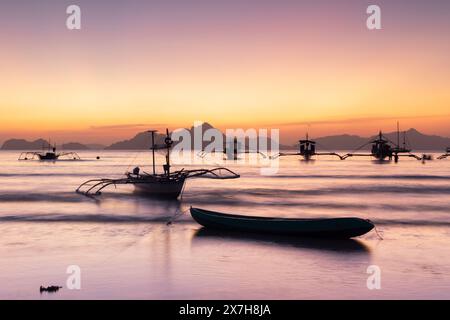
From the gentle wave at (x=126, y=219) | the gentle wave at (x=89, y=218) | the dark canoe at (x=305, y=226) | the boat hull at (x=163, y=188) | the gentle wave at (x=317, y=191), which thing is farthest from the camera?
the gentle wave at (x=317, y=191)

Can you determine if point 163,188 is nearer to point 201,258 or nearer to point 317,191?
point 317,191

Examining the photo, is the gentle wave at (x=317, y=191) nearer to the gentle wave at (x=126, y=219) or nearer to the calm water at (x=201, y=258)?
the calm water at (x=201, y=258)

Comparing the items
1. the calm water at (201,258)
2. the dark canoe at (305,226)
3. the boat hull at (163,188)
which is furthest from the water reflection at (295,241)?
the boat hull at (163,188)

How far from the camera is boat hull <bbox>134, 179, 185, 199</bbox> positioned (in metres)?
45.4

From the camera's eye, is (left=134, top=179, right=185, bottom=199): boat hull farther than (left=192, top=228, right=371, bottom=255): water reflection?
Yes

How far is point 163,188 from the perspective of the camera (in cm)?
4566

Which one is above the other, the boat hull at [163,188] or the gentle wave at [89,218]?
the boat hull at [163,188]

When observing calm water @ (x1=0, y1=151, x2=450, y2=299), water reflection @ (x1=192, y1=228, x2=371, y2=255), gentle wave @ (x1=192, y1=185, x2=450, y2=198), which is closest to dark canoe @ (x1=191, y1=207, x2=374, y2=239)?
water reflection @ (x1=192, y1=228, x2=371, y2=255)

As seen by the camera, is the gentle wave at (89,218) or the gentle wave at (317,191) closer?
the gentle wave at (89,218)

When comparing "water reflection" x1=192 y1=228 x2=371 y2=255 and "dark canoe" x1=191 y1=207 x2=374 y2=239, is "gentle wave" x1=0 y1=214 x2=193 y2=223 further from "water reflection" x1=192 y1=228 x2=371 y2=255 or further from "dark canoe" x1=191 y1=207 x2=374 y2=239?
"dark canoe" x1=191 y1=207 x2=374 y2=239

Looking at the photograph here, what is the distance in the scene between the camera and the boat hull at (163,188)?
45.4 m

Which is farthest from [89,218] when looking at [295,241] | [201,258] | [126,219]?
[295,241]
